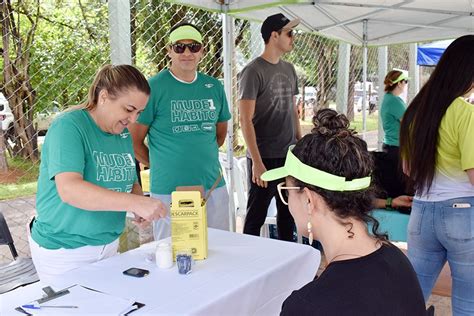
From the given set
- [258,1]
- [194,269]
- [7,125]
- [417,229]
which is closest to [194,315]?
[194,269]

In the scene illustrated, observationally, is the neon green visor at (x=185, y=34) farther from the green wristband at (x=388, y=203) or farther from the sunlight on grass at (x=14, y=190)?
the sunlight on grass at (x=14, y=190)

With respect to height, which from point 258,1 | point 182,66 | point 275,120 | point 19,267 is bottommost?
point 19,267

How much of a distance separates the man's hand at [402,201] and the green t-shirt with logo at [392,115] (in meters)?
1.26

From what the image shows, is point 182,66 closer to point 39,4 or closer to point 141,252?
point 141,252

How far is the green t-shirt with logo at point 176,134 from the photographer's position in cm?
221

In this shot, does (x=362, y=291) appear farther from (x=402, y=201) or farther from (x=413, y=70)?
(x=413, y=70)

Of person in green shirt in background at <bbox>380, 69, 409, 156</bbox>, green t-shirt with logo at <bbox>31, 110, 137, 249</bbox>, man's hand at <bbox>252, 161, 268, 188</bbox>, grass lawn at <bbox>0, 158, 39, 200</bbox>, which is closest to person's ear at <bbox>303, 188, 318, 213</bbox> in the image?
green t-shirt with logo at <bbox>31, 110, 137, 249</bbox>

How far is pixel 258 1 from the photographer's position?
2828 millimetres

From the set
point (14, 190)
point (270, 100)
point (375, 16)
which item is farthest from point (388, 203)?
point (14, 190)

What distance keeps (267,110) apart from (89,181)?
1.43 m

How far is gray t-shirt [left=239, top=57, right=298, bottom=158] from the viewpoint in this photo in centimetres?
269

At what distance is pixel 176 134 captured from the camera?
87.4 inches

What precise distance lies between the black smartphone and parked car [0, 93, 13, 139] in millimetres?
3335

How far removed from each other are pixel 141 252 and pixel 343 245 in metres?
0.83
